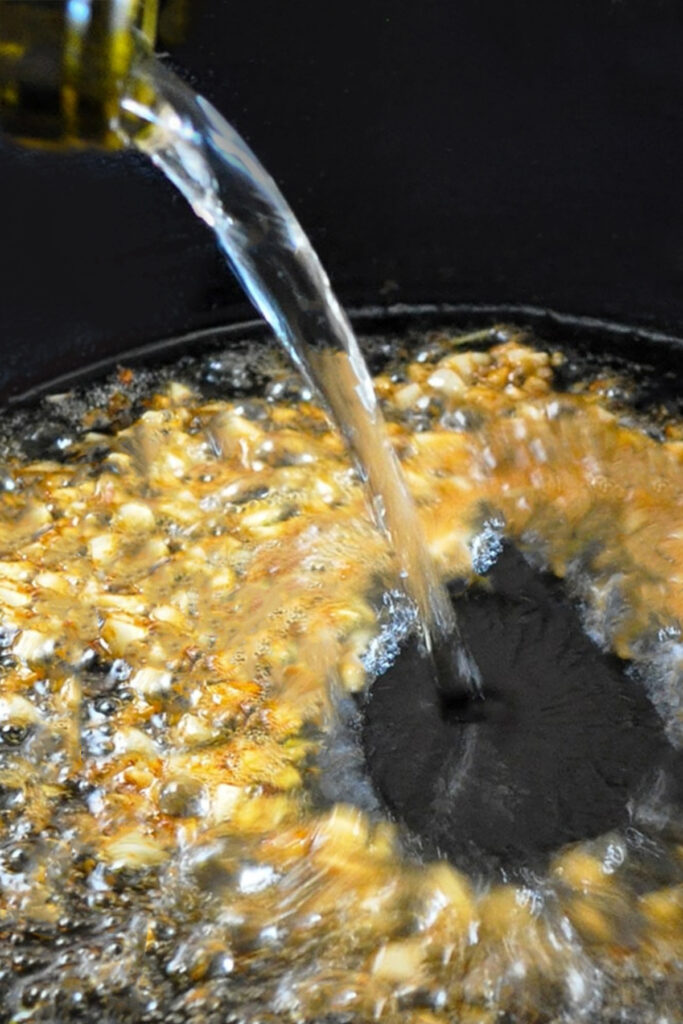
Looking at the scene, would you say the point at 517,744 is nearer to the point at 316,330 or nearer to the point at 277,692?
the point at 277,692

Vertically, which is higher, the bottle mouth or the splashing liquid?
the splashing liquid

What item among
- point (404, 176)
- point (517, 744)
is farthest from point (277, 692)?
point (404, 176)

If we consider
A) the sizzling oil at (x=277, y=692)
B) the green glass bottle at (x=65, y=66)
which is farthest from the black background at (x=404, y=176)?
the green glass bottle at (x=65, y=66)

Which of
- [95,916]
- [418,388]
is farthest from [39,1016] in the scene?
[418,388]

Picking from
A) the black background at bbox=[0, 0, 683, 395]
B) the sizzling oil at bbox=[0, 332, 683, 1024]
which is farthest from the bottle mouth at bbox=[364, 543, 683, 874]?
the black background at bbox=[0, 0, 683, 395]

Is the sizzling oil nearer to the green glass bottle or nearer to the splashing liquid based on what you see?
the splashing liquid

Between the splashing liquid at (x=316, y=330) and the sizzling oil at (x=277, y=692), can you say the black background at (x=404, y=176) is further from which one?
the splashing liquid at (x=316, y=330)
